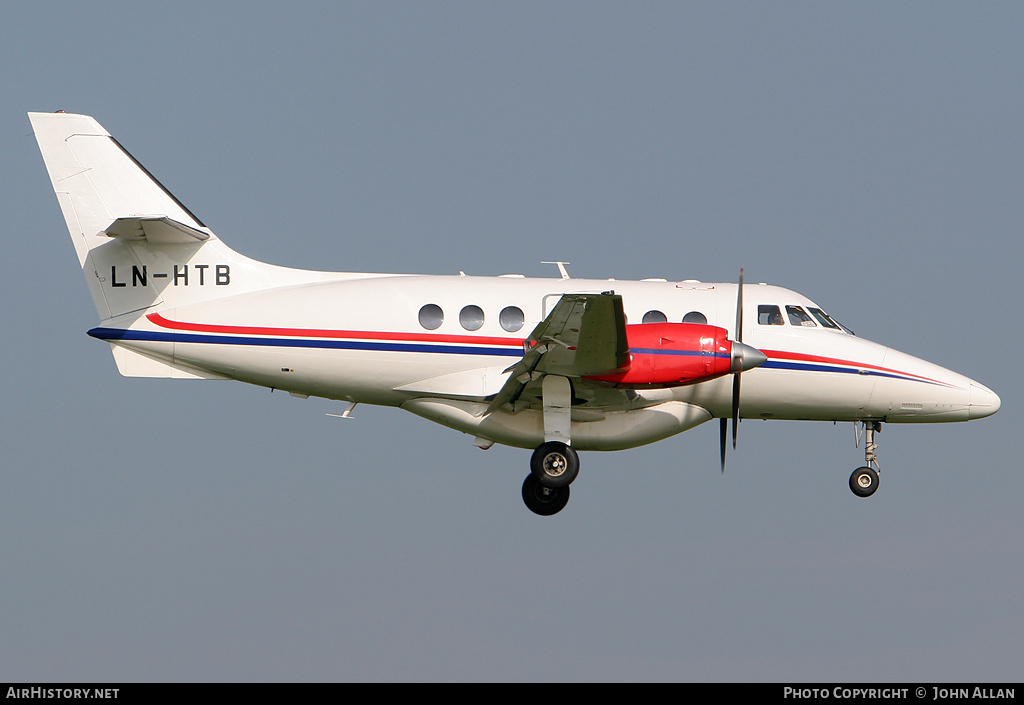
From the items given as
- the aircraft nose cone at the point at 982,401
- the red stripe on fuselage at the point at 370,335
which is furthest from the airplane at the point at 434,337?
the aircraft nose cone at the point at 982,401

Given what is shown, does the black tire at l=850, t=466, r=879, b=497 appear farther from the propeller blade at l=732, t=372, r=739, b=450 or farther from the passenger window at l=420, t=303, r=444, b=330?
the passenger window at l=420, t=303, r=444, b=330

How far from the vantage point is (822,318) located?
21.5 m

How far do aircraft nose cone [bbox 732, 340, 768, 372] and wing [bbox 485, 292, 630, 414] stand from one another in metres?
1.67

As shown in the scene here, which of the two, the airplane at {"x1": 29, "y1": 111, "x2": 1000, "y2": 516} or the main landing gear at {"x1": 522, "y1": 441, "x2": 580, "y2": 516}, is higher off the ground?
the airplane at {"x1": 29, "y1": 111, "x2": 1000, "y2": 516}

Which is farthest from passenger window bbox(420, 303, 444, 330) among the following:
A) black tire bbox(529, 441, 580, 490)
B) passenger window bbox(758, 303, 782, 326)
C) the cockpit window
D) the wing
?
the cockpit window

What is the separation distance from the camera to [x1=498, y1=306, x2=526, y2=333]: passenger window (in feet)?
65.7

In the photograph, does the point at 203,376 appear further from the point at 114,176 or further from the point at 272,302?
the point at 114,176

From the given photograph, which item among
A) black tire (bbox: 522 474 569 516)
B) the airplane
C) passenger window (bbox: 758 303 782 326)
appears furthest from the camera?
passenger window (bbox: 758 303 782 326)

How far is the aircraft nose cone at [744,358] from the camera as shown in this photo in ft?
61.6

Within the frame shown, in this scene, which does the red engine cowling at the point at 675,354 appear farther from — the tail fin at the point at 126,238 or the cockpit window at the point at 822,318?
the tail fin at the point at 126,238
